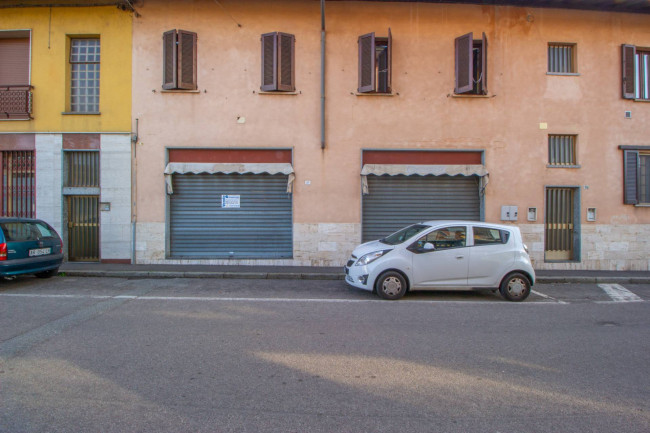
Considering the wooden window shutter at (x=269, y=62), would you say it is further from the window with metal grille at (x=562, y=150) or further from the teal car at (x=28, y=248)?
the window with metal grille at (x=562, y=150)

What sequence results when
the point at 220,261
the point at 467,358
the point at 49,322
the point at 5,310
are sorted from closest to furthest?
the point at 467,358 → the point at 49,322 → the point at 5,310 → the point at 220,261

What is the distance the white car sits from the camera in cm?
807

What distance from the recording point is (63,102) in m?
12.6

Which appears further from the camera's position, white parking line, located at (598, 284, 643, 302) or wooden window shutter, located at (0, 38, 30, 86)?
wooden window shutter, located at (0, 38, 30, 86)

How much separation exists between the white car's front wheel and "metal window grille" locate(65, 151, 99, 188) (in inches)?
376

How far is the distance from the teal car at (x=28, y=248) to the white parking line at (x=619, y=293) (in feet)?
40.4

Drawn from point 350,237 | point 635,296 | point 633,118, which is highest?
point 633,118

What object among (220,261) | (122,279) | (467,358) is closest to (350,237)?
(220,261)

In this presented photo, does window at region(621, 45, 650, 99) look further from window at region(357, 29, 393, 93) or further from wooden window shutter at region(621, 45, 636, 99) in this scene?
window at region(357, 29, 393, 93)

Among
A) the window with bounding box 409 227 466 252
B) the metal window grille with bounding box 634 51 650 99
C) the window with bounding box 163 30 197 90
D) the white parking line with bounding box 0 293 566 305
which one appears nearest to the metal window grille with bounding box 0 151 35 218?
the window with bounding box 163 30 197 90

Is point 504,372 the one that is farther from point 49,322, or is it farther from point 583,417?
point 49,322

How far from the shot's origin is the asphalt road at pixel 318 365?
3.41m

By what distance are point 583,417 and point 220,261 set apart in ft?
34.2

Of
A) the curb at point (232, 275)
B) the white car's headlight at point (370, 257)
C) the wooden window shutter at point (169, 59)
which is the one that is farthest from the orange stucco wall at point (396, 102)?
the white car's headlight at point (370, 257)
